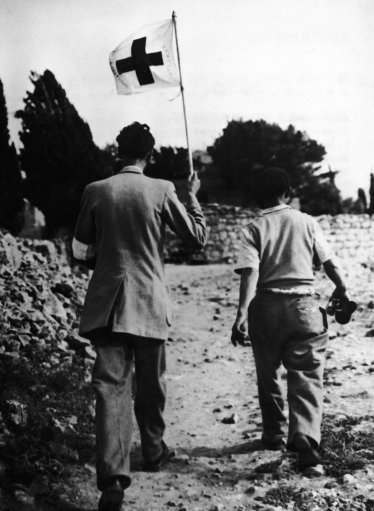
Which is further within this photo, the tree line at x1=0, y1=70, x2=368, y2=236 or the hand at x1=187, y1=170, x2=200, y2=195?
the tree line at x1=0, y1=70, x2=368, y2=236

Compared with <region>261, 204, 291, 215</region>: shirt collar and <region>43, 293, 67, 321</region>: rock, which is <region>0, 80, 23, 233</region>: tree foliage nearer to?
<region>43, 293, 67, 321</region>: rock

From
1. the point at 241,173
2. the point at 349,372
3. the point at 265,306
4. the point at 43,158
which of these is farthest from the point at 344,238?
the point at 265,306

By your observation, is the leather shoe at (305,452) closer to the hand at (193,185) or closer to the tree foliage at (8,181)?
the hand at (193,185)

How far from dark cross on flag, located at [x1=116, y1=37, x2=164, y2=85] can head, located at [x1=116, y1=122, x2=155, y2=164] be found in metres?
1.56

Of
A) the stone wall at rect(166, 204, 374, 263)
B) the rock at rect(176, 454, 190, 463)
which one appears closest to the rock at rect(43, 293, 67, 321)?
the rock at rect(176, 454, 190, 463)

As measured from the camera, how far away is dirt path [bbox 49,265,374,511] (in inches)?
116

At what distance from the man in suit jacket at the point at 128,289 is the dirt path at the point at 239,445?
0.30 m

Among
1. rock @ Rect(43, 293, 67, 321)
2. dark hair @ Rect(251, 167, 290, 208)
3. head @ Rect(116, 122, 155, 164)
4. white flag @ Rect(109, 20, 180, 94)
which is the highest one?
white flag @ Rect(109, 20, 180, 94)

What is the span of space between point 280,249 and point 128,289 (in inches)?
37.5

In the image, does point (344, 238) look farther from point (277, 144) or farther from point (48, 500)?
point (48, 500)

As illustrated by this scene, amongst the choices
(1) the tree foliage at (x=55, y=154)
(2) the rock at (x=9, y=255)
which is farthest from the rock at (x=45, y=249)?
(1) the tree foliage at (x=55, y=154)

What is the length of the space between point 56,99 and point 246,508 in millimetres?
19007

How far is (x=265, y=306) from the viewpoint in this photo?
136 inches

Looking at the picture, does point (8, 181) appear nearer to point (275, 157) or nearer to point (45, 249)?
point (45, 249)
